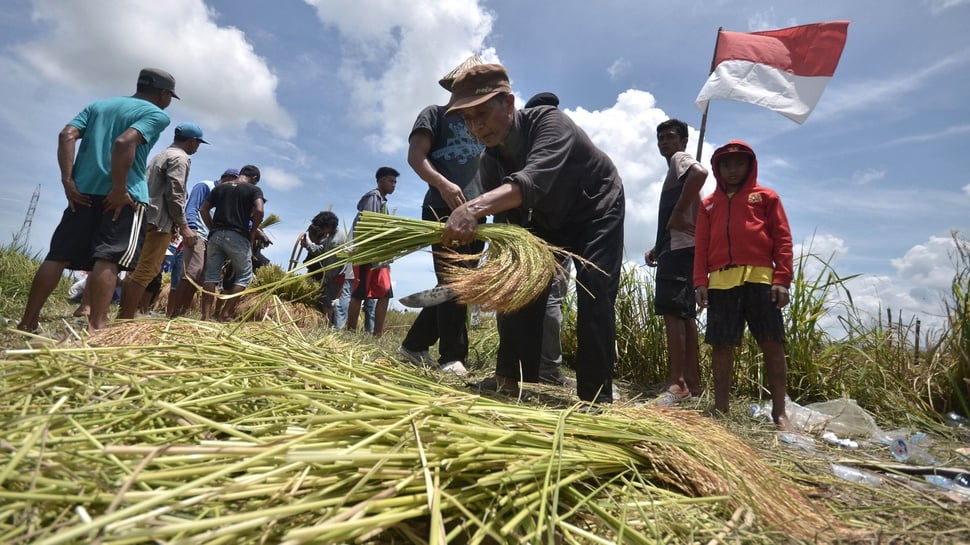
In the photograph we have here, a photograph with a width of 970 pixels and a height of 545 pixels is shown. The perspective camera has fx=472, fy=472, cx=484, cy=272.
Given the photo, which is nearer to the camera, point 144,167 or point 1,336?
point 1,336

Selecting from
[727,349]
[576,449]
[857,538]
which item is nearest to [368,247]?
[576,449]

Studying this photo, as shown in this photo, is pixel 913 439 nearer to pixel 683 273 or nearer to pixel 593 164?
pixel 683 273

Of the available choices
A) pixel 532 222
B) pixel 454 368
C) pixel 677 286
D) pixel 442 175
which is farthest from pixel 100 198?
pixel 677 286

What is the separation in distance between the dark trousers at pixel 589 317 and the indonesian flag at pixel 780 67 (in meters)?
4.16

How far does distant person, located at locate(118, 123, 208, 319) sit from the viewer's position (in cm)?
391

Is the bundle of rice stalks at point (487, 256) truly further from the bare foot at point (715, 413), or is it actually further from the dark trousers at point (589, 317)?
the bare foot at point (715, 413)

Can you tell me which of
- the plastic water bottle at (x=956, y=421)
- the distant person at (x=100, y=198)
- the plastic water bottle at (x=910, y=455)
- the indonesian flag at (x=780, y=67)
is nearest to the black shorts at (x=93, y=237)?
the distant person at (x=100, y=198)

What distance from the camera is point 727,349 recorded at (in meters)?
3.08

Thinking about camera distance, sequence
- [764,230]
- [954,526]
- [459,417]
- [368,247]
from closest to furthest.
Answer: [459,417], [954,526], [368,247], [764,230]

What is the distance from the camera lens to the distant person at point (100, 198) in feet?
10.2

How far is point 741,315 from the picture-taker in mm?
2998

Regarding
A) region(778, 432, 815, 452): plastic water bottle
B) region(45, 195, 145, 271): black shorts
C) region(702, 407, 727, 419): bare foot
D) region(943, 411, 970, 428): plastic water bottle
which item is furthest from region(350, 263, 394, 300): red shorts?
region(943, 411, 970, 428): plastic water bottle

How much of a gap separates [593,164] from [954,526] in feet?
6.66

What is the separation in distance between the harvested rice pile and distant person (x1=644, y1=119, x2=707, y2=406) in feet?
7.13
